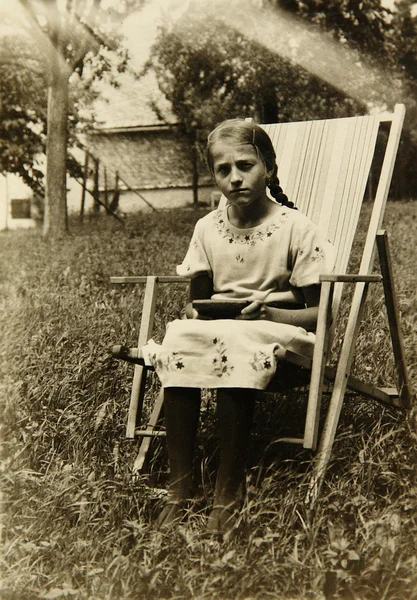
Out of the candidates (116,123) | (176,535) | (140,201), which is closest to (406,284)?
(176,535)

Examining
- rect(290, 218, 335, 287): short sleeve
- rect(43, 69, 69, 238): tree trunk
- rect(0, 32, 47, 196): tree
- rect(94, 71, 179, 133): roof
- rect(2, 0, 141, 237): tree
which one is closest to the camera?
rect(290, 218, 335, 287): short sleeve

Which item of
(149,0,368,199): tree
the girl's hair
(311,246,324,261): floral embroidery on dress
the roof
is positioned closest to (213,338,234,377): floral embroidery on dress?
(311,246,324,261): floral embroidery on dress

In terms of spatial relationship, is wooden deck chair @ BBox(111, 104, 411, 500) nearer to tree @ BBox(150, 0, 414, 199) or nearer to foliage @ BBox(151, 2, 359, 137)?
tree @ BBox(150, 0, 414, 199)

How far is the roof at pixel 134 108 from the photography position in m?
13.5

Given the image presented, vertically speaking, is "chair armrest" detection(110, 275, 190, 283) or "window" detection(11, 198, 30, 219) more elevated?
"chair armrest" detection(110, 275, 190, 283)

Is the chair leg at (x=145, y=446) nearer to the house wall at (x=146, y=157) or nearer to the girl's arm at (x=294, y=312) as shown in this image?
the girl's arm at (x=294, y=312)

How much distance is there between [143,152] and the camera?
15977mm

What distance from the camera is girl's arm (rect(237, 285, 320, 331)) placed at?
8.31ft

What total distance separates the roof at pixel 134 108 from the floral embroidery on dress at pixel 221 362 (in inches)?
420

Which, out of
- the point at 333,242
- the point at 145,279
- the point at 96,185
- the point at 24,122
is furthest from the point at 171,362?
the point at 96,185

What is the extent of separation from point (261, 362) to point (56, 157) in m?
7.20

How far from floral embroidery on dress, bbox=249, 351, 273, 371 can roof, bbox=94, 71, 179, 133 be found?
35.3 feet

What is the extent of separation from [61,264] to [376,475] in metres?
4.22

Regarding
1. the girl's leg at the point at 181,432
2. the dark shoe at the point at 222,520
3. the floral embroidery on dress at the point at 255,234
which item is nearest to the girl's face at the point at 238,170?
the floral embroidery on dress at the point at 255,234
